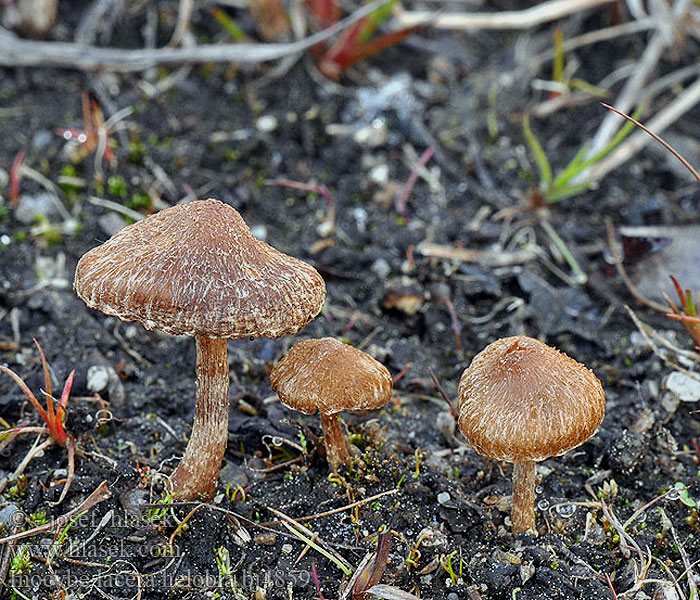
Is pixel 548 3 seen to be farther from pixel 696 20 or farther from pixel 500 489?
pixel 500 489

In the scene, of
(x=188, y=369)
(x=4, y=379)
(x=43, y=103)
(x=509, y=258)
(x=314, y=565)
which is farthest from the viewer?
(x=43, y=103)

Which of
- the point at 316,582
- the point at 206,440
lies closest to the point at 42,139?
the point at 206,440

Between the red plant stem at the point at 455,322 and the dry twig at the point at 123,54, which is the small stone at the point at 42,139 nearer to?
the dry twig at the point at 123,54

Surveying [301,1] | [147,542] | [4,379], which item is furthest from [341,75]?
[147,542]

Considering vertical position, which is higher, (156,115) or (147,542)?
(156,115)

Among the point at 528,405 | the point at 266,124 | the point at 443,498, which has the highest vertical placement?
the point at 528,405

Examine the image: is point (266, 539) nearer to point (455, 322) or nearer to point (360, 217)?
point (455, 322)
